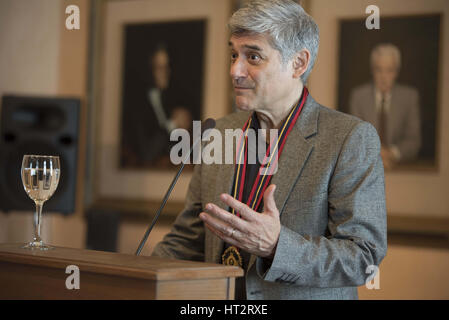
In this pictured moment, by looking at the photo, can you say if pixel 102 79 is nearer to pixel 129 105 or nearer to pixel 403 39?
pixel 129 105

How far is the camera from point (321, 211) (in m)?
1.91

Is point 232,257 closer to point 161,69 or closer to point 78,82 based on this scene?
point 161,69

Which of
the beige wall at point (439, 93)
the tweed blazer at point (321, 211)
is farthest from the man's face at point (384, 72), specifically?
the tweed blazer at point (321, 211)

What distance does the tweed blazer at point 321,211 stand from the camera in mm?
1707

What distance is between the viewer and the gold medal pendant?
6.40ft

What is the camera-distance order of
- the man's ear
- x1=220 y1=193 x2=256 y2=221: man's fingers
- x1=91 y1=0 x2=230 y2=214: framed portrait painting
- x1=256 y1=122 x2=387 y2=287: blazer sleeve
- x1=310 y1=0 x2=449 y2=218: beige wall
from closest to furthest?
x1=220 y1=193 x2=256 y2=221: man's fingers
x1=256 y1=122 x2=387 y2=287: blazer sleeve
the man's ear
x1=310 y1=0 x2=449 y2=218: beige wall
x1=91 y1=0 x2=230 y2=214: framed portrait painting

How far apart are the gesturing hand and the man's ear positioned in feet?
2.27

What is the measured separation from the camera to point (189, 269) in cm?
136

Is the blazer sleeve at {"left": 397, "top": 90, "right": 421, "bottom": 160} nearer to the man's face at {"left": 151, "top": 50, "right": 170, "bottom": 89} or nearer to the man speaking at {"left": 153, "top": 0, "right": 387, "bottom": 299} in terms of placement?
the man speaking at {"left": 153, "top": 0, "right": 387, "bottom": 299}

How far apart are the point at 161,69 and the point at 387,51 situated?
1629mm

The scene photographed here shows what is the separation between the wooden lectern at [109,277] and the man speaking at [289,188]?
19 cm

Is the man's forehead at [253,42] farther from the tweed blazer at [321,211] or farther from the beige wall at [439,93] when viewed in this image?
the beige wall at [439,93]

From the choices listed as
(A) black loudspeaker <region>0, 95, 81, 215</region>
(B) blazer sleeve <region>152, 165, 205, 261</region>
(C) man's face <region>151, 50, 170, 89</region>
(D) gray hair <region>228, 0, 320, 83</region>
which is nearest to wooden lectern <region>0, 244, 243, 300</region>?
(B) blazer sleeve <region>152, 165, 205, 261</region>
